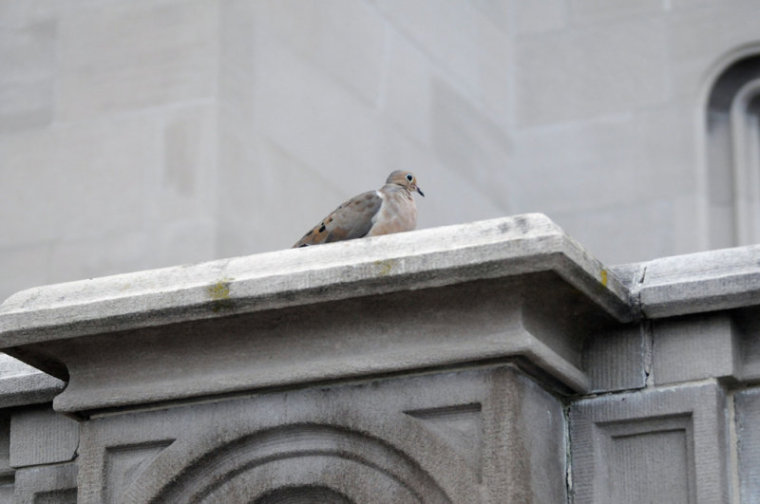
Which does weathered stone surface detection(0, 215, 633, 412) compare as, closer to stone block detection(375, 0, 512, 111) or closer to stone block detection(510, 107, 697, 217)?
stone block detection(375, 0, 512, 111)

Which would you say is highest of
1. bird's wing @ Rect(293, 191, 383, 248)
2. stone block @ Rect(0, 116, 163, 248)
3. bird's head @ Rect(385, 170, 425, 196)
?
stone block @ Rect(0, 116, 163, 248)

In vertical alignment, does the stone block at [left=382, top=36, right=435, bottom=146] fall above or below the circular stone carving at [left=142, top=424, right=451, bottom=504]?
above

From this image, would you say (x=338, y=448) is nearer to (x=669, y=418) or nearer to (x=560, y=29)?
(x=669, y=418)

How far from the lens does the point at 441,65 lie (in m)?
8.70

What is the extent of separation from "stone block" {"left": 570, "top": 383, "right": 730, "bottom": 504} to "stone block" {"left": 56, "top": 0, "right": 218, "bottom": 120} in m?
3.67

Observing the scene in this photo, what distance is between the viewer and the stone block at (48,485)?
4.34 meters

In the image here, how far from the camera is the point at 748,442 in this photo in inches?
150

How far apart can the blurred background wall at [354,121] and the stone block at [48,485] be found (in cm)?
263

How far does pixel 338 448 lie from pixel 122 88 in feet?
12.7

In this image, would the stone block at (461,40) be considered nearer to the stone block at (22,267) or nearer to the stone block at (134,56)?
the stone block at (134,56)

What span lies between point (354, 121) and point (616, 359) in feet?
13.5

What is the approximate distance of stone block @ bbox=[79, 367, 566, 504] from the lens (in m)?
3.73

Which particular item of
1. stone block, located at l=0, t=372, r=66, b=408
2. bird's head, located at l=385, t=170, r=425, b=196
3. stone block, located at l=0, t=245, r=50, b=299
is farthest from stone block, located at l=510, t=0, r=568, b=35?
stone block, located at l=0, t=372, r=66, b=408

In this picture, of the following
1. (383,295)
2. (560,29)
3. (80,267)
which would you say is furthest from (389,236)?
(560,29)
